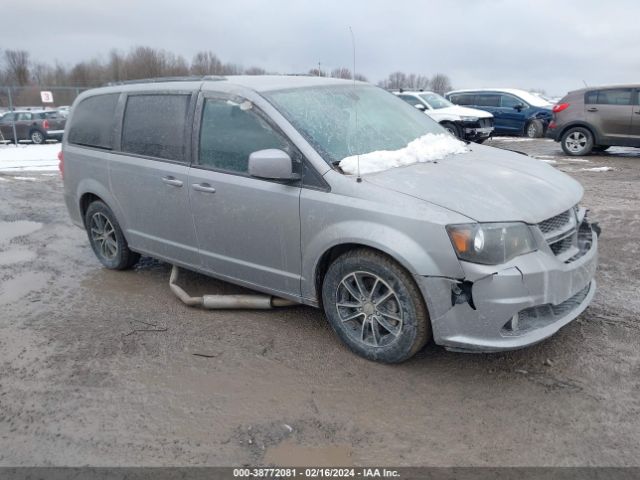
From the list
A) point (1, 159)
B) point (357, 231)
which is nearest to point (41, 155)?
point (1, 159)

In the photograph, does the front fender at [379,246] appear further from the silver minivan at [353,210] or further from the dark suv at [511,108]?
the dark suv at [511,108]

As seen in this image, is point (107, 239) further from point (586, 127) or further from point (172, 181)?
point (586, 127)

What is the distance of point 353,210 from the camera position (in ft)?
11.2

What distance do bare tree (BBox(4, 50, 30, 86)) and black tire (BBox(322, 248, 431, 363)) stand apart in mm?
64771

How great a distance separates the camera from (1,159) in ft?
51.1

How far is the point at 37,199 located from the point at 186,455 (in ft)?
25.3

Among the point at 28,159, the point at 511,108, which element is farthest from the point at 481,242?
the point at 511,108

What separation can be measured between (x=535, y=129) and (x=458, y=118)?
409cm

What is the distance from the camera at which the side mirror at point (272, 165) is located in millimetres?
3588

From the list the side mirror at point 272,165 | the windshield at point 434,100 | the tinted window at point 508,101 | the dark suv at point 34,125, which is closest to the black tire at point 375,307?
the side mirror at point 272,165

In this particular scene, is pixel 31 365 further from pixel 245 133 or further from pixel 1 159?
pixel 1 159

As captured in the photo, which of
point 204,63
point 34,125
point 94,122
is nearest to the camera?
point 94,122

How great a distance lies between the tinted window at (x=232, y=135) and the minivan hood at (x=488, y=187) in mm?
852

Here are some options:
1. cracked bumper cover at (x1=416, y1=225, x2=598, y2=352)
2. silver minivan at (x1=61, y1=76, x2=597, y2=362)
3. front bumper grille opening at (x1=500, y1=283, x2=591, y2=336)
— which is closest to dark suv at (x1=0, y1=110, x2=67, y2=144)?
silver minivan at (x1=61, y1=76, x2=597, y2=362)
